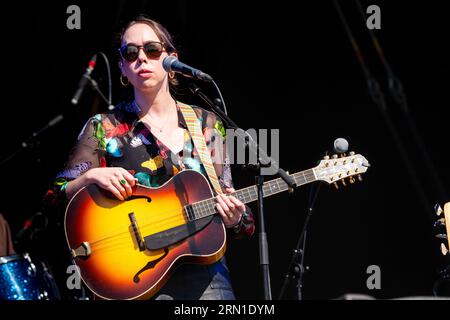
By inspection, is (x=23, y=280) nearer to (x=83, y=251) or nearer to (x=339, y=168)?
(x=83, y=251)

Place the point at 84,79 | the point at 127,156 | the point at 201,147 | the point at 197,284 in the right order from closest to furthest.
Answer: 1. the point at 197,284
2. the point at 127,156
3. the point at 201,147
4. the point at 84,79

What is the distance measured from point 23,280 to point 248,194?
1815 mm

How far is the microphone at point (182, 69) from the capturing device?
10.3 ft

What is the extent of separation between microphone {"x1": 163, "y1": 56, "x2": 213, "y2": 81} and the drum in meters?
1.95

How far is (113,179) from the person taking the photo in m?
3.32

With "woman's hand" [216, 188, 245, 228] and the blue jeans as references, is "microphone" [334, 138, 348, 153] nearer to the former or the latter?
"woman's hand" [216, 188, 245, 228]

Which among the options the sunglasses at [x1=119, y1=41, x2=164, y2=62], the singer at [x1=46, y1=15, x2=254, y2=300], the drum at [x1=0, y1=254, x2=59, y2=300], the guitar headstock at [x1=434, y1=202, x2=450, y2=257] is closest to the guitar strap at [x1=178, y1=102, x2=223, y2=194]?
the singer at [x1=46, y1=15, x2=254, y2=300]

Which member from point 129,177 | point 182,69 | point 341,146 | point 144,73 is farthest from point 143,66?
point 341,146

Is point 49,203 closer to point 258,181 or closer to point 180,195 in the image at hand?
point 180,195

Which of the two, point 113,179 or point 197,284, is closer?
point 197,284

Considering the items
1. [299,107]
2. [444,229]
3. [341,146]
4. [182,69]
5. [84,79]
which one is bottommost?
[444,229]

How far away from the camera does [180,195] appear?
137 inches

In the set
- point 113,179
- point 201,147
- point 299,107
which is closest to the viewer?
point 113,179
